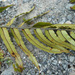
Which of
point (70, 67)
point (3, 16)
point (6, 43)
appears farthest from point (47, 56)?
point (3, 16)

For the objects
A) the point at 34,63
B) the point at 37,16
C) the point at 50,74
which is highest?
the point at 37,16

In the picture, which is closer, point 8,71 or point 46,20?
point 8,71

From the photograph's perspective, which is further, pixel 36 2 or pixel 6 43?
pixel 36 2

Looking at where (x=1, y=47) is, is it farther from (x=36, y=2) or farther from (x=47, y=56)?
(x=36, y=2)

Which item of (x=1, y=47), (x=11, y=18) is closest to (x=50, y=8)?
(x=11, y=18)

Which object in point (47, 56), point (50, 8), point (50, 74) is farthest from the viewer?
point (50, 8)

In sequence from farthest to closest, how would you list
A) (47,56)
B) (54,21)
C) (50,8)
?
(50,8) < (54,21) < (47,56)

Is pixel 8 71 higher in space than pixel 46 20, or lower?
lower

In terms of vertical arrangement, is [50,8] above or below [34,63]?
above
